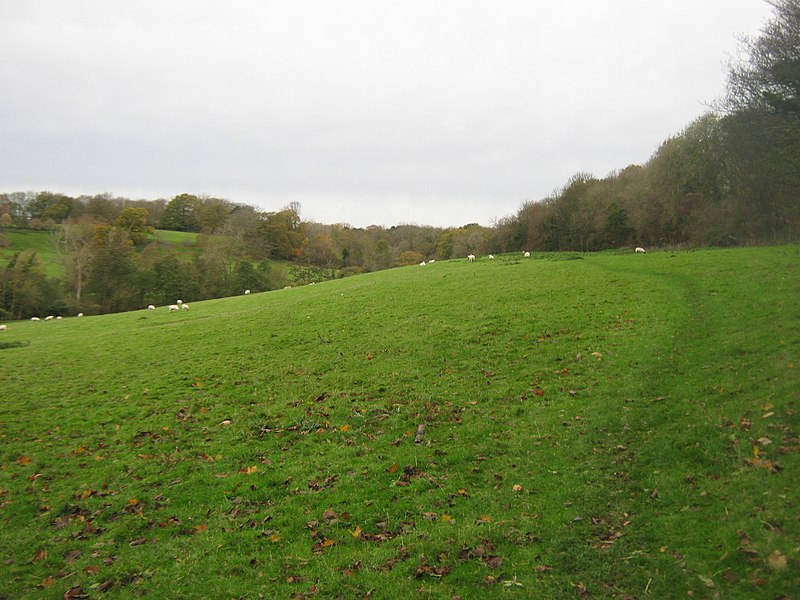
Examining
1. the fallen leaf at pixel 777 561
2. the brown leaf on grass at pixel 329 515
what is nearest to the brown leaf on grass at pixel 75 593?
the brown leaf on grass at pixel 329 515

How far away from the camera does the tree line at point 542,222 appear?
3002cm

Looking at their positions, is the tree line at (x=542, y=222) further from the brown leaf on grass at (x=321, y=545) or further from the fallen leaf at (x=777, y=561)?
the brown leaf on grass at (x=321, y=545)

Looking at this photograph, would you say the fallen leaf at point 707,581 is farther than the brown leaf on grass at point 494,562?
No

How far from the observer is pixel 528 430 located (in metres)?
11.5

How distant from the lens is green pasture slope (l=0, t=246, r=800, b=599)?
23.2 feet

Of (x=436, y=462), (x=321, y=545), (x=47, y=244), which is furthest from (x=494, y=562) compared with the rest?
(x=47, y=244)

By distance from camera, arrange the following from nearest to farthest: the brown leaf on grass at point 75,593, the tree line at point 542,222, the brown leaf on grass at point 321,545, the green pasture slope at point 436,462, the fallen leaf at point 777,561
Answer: the fallen leaf at point 777,561
the green pasture slope at point 436,462
the brown leaf on grass at point 75,593
the brown leaf on grass at point 321,545
the tree line at point 542,222

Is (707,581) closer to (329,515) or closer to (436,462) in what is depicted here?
(436,462)

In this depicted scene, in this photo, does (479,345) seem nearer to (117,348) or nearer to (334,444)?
(334,444)

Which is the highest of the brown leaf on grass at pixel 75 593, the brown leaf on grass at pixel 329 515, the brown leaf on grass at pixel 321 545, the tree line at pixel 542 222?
the tree line at pixel 542 222

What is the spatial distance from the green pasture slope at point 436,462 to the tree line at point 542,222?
15.3 m

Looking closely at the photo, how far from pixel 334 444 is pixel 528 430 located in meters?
4.94

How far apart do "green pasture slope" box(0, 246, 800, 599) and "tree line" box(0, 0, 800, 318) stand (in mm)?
15296

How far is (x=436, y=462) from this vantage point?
420 inches
